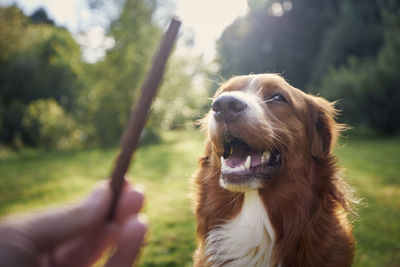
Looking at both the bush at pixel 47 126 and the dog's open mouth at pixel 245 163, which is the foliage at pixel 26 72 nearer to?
the bush at pixel 47 126

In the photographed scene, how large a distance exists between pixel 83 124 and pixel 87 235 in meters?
24.3

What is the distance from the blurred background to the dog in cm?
725

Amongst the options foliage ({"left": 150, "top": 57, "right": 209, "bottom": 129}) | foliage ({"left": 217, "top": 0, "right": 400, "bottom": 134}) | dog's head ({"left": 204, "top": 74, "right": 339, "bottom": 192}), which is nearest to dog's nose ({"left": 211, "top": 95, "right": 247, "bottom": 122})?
dog's head ({"left": 204, "top": 74, "right": 339, "bottom": 192})

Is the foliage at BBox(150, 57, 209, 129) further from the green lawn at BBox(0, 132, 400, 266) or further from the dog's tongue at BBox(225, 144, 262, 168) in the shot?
the dog's tongue at BBox(225, 144, 262, 168)

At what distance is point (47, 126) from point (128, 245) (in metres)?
22.3

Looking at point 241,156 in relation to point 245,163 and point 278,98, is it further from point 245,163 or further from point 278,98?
point 278,98

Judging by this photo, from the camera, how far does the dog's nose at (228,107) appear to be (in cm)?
264

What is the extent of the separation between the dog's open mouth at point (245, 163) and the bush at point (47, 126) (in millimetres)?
20754

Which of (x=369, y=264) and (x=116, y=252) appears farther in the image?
(x=369, y=264)

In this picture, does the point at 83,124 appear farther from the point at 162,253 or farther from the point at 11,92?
the point at 162,253

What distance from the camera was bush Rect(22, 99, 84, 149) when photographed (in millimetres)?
21109

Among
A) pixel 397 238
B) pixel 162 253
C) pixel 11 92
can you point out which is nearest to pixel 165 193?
pixel 162 253

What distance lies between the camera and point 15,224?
2.95 ft

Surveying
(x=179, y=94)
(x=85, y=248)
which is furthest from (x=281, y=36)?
(x=85, y=248)
